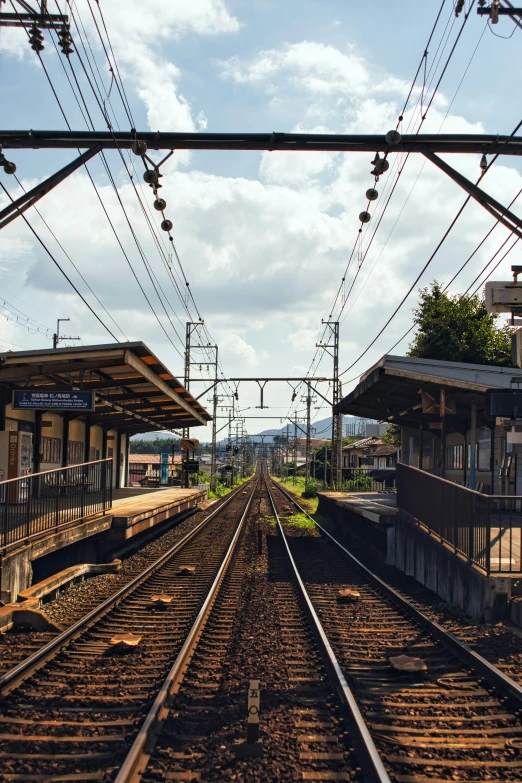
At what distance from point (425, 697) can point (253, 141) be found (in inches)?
270

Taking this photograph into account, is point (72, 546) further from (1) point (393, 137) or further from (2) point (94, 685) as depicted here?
(1) point (393, 137)

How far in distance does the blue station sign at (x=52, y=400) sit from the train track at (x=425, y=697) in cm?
636

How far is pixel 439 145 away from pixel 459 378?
5.00 m

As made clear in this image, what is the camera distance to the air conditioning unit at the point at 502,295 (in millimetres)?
9430

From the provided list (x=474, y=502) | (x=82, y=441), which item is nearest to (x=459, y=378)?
(x=474, y=502)

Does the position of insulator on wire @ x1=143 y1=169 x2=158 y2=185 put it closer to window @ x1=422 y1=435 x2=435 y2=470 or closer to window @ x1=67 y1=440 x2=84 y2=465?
window @ x1=67 y1=440 x2=84 y2=465

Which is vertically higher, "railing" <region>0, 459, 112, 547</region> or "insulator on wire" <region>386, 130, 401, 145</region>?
"insulator on wire" <region>386, 130, 401, 145</region>

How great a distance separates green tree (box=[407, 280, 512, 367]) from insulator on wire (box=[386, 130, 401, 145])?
17.8m

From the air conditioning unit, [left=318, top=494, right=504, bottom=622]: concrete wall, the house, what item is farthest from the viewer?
the house

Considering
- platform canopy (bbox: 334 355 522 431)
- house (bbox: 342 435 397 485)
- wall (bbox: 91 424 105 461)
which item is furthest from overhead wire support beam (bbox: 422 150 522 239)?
house (bbox: 342 435 397 485)

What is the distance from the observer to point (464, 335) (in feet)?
88.8

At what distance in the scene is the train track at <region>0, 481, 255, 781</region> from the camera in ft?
15.2

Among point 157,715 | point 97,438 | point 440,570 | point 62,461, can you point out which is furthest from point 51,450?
point 157,715

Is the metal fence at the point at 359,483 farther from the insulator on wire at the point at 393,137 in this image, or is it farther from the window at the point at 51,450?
the insulator on wire at the point at 393,137
